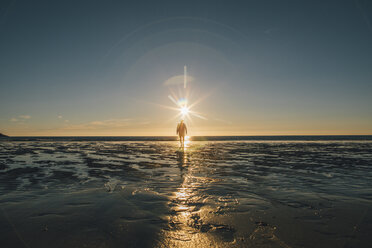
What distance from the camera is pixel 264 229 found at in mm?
3414

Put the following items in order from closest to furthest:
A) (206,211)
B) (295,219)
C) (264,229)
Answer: (264,229)
(295,219)
(206,211)

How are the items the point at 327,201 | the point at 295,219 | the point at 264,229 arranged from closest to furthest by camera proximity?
the point at 264,229
the point at 295,219
the point at 327,201

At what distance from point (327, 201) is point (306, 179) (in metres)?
2.58

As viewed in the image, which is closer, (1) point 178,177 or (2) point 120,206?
(2) point 120,206

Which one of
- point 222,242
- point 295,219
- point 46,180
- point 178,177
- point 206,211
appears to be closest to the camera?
point 222,242

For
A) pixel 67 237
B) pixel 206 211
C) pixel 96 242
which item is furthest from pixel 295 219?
pixel 67 237

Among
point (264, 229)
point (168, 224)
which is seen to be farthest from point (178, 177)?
point (264, 229)

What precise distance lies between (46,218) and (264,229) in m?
3.95

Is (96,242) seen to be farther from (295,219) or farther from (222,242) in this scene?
(295,219)

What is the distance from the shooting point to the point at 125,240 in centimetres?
306

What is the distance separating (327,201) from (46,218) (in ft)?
19.8

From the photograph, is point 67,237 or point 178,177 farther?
point 178,177

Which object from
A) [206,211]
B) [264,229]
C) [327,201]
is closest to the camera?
[264,229]

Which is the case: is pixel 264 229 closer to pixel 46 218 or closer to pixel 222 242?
pixel 222 242
